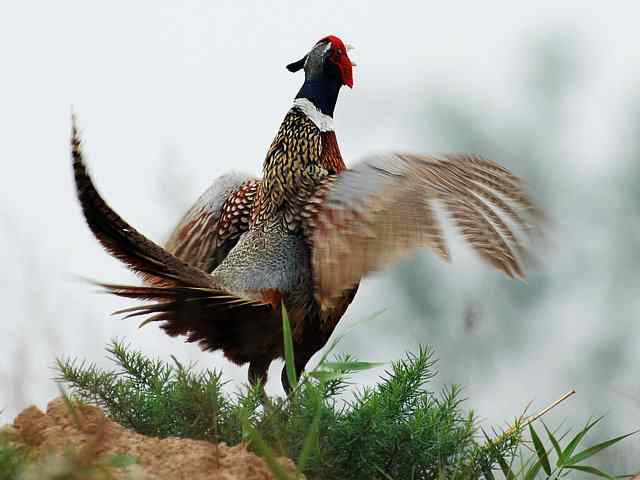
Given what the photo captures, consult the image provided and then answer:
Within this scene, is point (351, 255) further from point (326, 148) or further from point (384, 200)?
point (326, 148)

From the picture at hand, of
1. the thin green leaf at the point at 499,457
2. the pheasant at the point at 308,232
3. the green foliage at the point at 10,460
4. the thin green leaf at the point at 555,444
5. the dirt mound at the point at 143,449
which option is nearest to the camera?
the green foliage at the point at 10,460

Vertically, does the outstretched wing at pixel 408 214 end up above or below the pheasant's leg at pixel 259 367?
above

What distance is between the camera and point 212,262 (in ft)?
12.1

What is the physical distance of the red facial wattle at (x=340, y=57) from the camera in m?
3.64

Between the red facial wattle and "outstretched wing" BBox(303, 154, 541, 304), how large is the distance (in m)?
0.71

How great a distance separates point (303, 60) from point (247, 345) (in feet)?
4.26

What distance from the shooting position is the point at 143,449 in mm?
1954

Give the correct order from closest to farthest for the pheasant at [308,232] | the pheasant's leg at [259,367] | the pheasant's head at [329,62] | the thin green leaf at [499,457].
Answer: the thin green leaf at [499,457], the pheasant at [308,232], the pheasant's leg at [259,367], the pheasant's head at [329,62]

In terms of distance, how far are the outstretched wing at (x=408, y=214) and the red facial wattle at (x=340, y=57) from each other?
0.71 metres

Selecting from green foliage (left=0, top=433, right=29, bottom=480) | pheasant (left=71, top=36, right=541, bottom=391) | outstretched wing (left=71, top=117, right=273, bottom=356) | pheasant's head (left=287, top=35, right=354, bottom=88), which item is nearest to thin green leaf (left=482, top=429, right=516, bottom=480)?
pheasant (left=71, top=36, right=541, bottom=391)

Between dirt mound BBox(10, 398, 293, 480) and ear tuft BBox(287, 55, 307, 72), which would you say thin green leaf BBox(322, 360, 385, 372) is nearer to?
dirt mound BBox(10, 398, 293, 480)

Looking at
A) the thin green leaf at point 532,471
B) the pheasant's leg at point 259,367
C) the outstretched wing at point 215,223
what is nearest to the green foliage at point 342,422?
the thin green leaf at point 532,471

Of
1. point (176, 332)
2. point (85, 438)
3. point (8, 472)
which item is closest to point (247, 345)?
point (176, 332)

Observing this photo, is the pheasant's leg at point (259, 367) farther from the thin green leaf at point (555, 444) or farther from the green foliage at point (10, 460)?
the green foliage at point (10, 460)
